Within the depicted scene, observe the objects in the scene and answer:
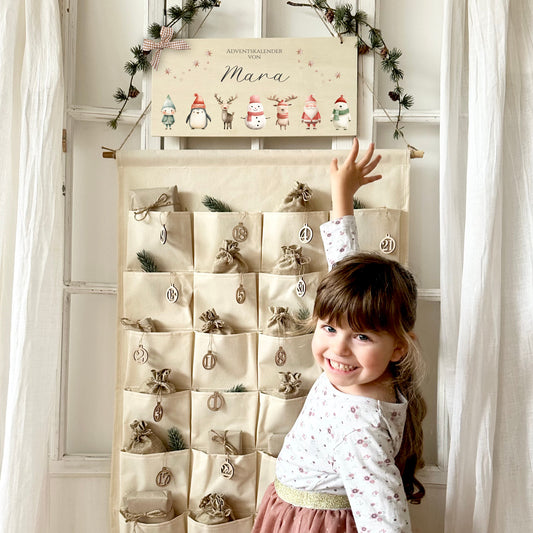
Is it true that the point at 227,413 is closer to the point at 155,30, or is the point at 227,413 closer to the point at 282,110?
the point at 282,110

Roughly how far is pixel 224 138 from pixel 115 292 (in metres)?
0.44

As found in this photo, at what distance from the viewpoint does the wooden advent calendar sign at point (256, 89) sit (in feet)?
4.70

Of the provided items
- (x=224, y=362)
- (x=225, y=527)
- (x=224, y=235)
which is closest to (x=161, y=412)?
(x=224, y=362)

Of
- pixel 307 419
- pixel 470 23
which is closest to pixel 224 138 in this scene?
pixel 470 23

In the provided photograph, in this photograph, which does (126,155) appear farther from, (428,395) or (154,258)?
(428,395)

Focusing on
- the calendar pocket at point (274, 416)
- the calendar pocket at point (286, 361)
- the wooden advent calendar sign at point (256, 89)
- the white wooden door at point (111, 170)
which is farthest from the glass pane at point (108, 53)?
the calendar pocket at point (274, 416)

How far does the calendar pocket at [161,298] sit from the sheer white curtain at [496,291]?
60 cm

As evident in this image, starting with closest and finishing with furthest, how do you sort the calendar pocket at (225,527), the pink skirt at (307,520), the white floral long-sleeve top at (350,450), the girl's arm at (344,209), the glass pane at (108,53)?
the white floral long-sleeve top at (350,450)
the pink skirt at (307,520)
the girl's arm at (344,209)
the calendar pocket at (225,527)
the glass pane at (108,53)

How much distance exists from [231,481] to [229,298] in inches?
15.9

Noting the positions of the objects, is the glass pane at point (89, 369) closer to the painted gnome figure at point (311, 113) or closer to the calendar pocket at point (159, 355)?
the calendar pocket at point (159, 355)

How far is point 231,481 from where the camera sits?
4.64 feet

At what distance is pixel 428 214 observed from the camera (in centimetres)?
147

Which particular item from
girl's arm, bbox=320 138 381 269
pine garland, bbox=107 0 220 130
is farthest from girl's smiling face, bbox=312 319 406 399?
pine garland, bbox=107 0 220 130

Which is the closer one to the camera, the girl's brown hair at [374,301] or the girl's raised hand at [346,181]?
the girl's brown hair at [374,301]
